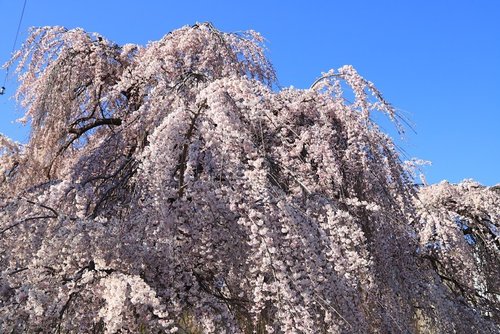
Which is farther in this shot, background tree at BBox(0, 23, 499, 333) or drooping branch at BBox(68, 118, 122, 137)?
drooping branch at BBox(68, 118, 122, 137)

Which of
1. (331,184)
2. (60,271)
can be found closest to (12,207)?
(60,271)

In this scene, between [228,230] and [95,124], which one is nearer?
[228,230]

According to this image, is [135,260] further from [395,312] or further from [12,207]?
[395,312]

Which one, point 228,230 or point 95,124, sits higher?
point 95,124

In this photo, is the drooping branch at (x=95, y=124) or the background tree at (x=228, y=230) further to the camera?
the drooping branch at (x=95, y=124)

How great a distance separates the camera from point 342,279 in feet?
10.5

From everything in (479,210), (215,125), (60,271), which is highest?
(479,210)

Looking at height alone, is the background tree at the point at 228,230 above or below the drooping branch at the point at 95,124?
below

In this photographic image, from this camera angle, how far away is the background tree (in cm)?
301

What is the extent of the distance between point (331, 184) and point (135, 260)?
6.55 ft

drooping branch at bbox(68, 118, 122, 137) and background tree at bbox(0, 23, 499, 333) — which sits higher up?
drooping branch at bbox(68, 118, 122, 137)

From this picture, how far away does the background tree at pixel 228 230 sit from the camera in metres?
3.01

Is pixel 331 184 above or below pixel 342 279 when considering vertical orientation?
above

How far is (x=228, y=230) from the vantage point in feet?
11.6
